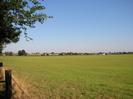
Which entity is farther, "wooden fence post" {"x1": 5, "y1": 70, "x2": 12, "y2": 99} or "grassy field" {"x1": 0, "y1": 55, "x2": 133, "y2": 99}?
"grassy field" {"x1": 0, "y1": 55, "x2": 133, "y2": 99}

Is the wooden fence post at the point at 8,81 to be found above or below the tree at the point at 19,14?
below

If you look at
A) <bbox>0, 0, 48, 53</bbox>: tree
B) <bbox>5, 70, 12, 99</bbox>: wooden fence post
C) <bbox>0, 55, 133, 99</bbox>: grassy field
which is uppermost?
<bbox>0, 0, 48, 53</bbox>: tree

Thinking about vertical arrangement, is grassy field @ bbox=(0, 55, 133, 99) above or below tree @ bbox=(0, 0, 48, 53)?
below

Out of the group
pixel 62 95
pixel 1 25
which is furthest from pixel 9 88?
pixel 1 25

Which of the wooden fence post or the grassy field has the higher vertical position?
the wooden fence post

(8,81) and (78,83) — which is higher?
(8,81)

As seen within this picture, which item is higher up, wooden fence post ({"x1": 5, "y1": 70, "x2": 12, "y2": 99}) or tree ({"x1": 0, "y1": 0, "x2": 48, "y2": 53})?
tree ({"x1": 0, "y1": 0, "x2": 48, "y2": 53})

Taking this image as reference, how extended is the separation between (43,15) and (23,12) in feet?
3.95

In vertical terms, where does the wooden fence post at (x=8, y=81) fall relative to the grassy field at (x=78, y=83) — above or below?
above

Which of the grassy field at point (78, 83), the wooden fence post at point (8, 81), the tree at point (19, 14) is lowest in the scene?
the grassy field at point (78, 83)

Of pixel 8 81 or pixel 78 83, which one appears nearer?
pixel 8 81

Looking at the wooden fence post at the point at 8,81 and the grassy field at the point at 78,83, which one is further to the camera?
the grassy field at the point at 78,83

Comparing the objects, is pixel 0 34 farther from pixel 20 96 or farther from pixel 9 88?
pixel 9 88

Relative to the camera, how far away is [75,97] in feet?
39.8
